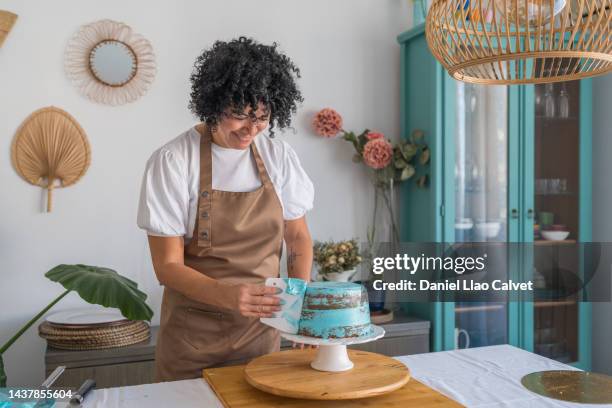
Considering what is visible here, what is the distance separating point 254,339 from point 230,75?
27.7 inches

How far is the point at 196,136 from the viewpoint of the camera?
68.4 inches

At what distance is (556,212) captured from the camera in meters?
3.29

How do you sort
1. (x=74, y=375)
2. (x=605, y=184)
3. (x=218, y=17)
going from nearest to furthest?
(x=74, y=375), (x=218, y=17), (x=605, y=184)

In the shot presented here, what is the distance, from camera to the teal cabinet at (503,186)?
301 cm

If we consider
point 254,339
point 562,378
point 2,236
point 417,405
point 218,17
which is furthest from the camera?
point 218,17

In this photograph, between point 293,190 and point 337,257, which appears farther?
point 337,257

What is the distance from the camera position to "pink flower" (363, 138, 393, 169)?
9.87 feet

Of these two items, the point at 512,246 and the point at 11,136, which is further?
the point at 512,246

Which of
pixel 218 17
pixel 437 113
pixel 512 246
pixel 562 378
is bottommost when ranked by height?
pixel 562 378

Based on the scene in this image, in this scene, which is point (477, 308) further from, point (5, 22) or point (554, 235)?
point (5, 22)

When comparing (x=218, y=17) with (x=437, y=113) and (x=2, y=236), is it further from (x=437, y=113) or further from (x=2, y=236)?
(x=2, y=236)

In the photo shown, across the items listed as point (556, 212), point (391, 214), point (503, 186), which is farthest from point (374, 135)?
point (556, 212)

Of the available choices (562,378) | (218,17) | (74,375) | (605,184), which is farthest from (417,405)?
(605,184)

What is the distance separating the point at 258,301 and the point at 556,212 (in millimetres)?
2392
